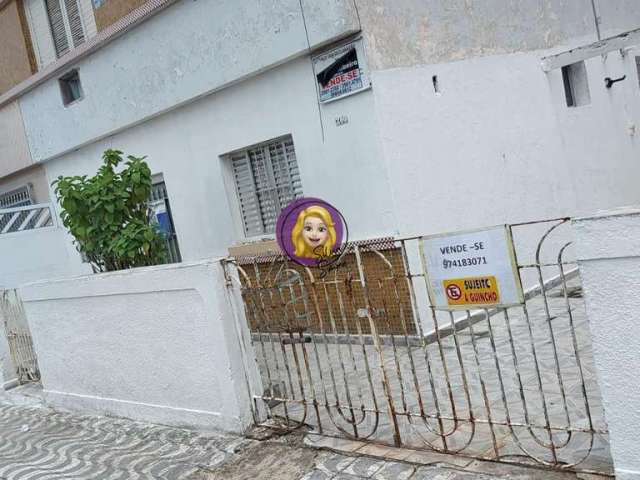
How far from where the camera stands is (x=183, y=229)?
32.5 ft

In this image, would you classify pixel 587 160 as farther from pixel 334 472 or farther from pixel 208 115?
pixel 334 472

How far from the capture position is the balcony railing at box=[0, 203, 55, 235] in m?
12.0

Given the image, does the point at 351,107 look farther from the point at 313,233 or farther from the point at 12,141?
the point at 12,141

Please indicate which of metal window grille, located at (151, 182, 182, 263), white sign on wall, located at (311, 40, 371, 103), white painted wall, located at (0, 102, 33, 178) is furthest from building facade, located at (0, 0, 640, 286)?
white painted wall, located at (0, 102, 33, 178)

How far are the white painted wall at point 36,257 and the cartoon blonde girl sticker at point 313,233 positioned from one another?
729 centimetres

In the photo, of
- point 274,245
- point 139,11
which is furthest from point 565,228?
point 139,11

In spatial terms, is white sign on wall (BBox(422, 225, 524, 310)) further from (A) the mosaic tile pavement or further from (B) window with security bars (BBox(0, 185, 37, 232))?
(B) window with security bars (BBox(0, 185, 37, 232))

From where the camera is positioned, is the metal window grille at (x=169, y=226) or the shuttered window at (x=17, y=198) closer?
the metal window grille at (x=169, y=226)

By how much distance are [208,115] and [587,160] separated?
509cm

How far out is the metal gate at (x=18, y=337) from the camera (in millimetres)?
8406

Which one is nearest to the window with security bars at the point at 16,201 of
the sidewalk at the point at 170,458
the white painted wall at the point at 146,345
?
the white painted wall at the point at 146,345

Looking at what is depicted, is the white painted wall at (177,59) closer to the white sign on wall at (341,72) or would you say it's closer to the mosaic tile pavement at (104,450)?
the white sign on wall at (341,72)

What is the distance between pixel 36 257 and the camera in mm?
12211

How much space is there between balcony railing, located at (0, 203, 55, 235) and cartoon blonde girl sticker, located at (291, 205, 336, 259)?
8351 millimetres
